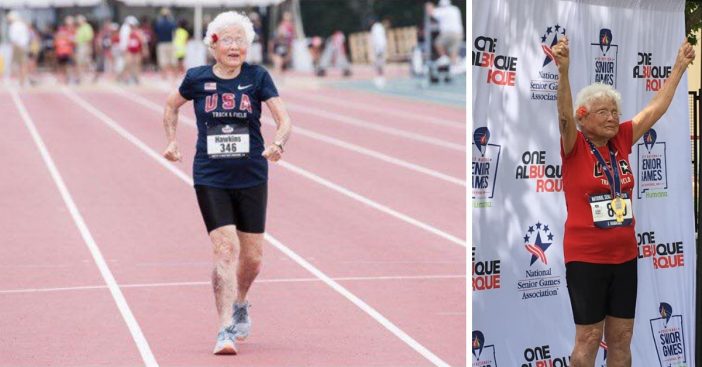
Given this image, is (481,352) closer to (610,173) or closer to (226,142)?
(610,173)

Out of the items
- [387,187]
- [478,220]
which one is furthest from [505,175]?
[387,187]

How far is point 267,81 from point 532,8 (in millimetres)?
2381

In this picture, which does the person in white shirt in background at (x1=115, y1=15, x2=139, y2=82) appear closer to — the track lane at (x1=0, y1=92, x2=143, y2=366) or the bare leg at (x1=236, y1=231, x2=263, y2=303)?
the track lane at (x1=0, y1=92, x2=143, y2=366)

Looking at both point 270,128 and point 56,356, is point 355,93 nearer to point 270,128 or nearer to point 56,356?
point 270,128

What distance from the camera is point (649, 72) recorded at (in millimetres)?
8859

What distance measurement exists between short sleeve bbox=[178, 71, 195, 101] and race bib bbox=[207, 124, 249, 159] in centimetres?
28

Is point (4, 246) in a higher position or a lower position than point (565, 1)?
lower

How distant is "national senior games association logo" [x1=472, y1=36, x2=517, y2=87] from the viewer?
759cm

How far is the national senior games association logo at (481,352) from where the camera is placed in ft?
25.3

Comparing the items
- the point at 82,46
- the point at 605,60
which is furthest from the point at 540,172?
the point at 82,46

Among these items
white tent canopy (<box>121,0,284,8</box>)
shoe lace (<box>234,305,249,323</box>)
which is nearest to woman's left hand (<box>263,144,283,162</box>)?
shoe lace (<box>234,305,249,323</box>)

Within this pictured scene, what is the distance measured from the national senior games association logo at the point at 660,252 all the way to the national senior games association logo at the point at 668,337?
244mm

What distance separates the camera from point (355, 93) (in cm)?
4009

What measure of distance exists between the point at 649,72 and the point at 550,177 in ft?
3.74
